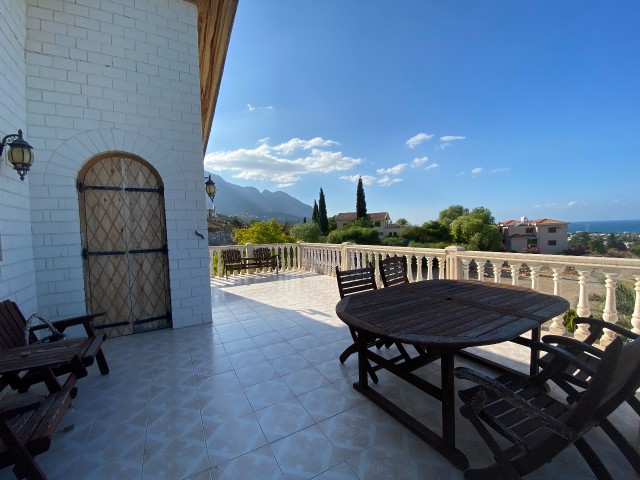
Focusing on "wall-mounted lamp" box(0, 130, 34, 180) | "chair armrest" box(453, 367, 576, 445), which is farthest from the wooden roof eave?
"chair armrest" box(453, 367, 576, 445)

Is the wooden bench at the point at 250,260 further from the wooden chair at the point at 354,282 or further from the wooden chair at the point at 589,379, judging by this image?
the wooden chair at the point at 589,379

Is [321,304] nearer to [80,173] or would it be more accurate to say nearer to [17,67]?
[80,173]

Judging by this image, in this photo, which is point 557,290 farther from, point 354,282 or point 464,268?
point 354,282

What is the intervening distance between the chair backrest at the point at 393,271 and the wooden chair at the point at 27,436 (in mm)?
2837

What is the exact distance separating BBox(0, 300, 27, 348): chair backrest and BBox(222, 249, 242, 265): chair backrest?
524 cm

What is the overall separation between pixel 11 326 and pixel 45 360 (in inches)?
40.7

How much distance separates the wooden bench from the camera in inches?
299

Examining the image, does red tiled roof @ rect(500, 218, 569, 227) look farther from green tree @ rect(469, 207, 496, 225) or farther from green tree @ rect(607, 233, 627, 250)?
green tree @ rect(607, 233, 627, 250)

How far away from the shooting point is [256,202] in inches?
6073

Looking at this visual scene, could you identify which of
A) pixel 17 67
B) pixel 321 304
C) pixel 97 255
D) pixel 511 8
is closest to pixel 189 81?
pixel 17 67

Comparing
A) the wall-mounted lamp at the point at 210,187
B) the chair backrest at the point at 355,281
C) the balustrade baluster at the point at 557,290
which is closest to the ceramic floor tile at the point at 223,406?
the chair backrest at the point at 355,281

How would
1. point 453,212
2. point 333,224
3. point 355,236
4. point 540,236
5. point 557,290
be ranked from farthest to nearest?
point 333,224 < point 540,236 < point 453,212 < point 355,236 < point 557,290

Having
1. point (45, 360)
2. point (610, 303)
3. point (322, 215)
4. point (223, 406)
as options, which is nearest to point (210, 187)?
point (45, 360)

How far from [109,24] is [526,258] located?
621 centimetres
